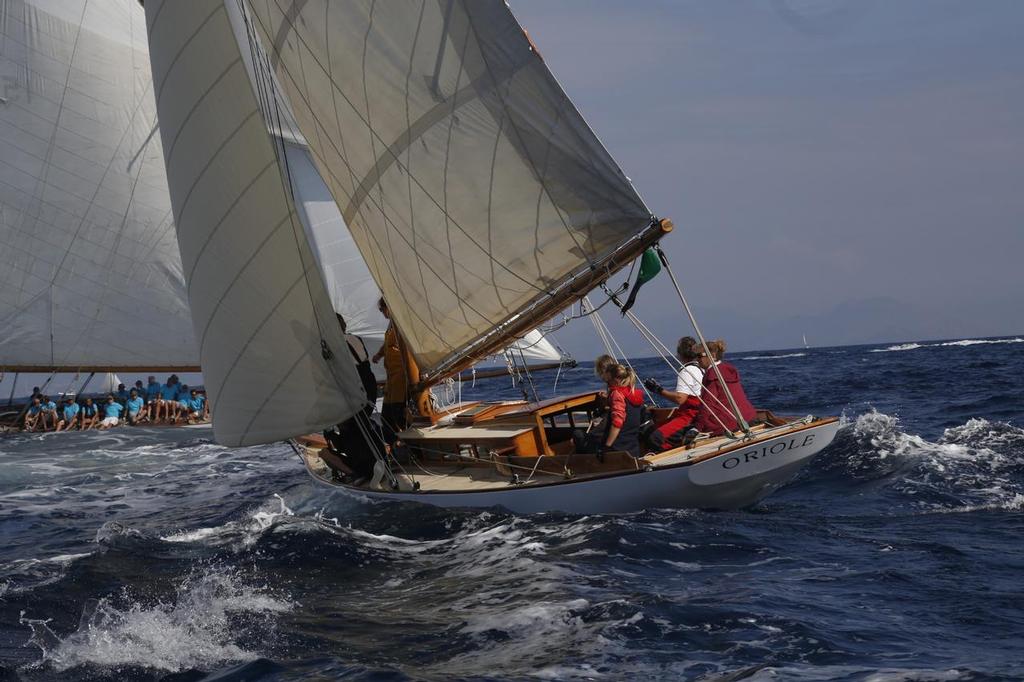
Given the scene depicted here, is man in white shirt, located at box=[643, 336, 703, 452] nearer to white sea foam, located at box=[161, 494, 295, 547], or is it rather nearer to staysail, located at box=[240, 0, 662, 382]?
staysail, located at box=[240, 0, 662, 382]

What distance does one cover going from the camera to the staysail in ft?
39.1

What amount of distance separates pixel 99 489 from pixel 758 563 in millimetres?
14019

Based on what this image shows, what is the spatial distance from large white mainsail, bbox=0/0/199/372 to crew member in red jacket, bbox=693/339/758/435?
19895 millimetres

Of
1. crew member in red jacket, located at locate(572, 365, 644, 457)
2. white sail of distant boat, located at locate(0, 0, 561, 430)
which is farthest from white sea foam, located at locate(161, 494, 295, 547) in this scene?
white sail of distant boat, located at locate(0, 0, 561, 430)

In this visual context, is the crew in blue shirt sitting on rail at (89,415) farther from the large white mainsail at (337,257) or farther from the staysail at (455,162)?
the staysail at (455,162)

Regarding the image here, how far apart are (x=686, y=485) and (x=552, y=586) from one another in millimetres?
2583

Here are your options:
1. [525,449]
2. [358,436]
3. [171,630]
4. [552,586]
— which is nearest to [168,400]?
[358,436]

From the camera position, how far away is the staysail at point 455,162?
11.9 m

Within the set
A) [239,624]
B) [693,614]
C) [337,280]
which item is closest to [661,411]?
[693,614]

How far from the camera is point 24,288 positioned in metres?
28.6

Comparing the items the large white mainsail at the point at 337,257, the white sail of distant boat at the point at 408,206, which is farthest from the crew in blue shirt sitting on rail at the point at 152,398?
the white sail of distant boat at the point at 408,206

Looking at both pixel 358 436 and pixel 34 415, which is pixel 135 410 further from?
pixel 358 436

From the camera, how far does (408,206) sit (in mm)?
13008

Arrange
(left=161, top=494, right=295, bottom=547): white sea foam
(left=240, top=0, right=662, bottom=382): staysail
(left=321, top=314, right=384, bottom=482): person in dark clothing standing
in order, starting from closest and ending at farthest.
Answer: (left=240, top=0, right=662, bottom=382): staysail < (left=161, top=494, right=295, bottom=547): white sea foam < (left=321, top=314, right=384, bottom=482): person in dark clothing standing
